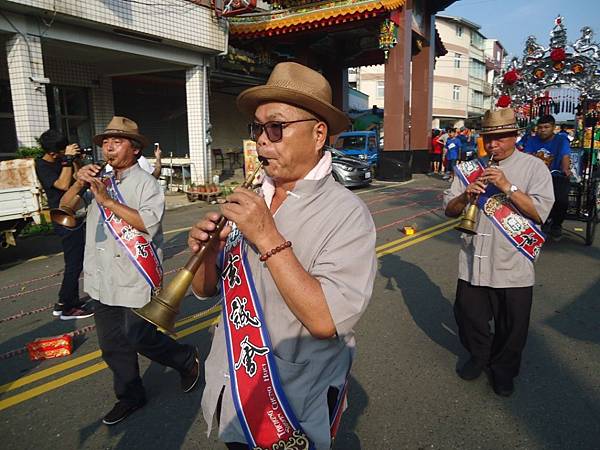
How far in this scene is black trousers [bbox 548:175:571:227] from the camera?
291 inches

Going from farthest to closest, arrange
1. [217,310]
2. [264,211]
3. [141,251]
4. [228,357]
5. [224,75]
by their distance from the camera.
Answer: [224,75] → [217,310] → [141,251] → [228,357] → [264,211]

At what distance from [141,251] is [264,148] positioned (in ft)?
5.57

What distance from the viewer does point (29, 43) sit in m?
9.07

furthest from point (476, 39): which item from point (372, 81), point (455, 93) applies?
point (372, 81)

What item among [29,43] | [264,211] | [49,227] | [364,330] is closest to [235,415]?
[264,211]

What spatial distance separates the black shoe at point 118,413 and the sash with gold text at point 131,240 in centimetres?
79

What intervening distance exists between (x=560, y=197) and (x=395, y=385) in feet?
18.9

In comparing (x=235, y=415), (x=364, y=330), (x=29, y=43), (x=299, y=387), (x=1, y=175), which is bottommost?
(x=364, y=330)

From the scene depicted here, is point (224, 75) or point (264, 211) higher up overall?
point (224, 75)

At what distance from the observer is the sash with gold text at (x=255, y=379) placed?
1.52 m

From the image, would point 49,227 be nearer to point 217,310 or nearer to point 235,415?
point 217,310

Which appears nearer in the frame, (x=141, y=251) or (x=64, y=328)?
(x=141, y=251)

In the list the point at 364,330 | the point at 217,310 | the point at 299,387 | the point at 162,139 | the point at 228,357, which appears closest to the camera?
the point at 299,387

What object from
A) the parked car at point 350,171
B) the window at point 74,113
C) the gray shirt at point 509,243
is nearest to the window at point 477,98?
the parked car at point 350,171
